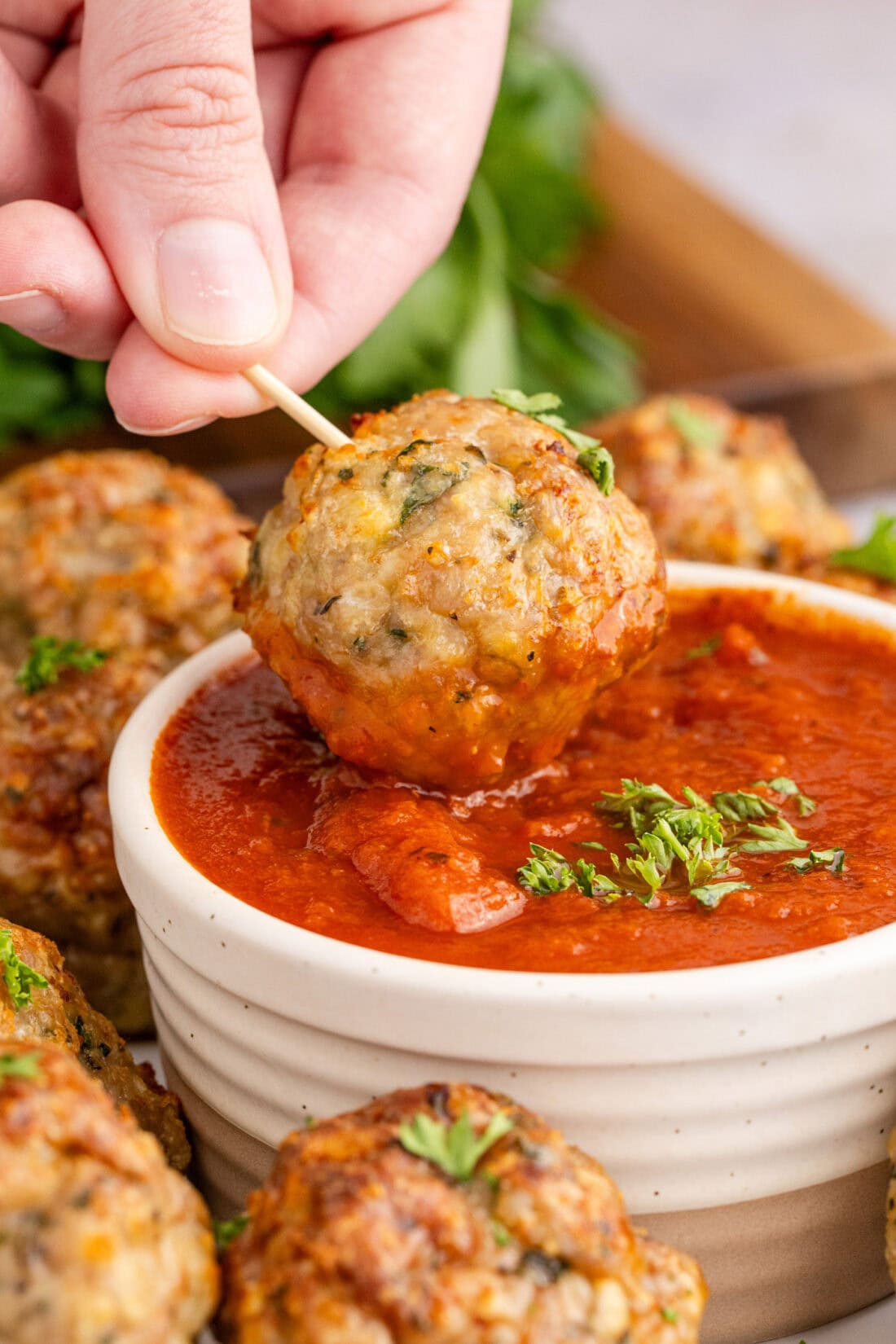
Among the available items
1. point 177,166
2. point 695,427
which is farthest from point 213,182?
point 695,427

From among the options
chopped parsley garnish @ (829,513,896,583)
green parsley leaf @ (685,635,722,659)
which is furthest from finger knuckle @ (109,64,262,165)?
chopped parsley garnish @ (829,513,896,583)

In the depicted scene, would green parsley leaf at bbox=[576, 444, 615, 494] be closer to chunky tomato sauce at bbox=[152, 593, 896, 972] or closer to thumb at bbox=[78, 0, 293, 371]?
chunky tomato sauce at bbox=[152, 593, 896, 972]

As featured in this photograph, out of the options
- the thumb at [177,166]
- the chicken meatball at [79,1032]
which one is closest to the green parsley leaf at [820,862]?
the chicken meatball at [79,1032]

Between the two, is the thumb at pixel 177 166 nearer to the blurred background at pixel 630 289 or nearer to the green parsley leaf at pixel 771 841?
the green parsley leaf at pixel 771 841

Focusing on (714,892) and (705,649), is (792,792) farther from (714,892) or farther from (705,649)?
(705,649)

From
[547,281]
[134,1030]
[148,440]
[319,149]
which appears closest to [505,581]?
[134,1030]

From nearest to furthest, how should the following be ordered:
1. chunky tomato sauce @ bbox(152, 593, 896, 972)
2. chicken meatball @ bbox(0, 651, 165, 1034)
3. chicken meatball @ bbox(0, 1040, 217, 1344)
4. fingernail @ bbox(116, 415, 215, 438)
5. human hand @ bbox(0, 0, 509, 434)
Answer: chicken meatball @ bbox(0, 1040, 217, 1344) < chunky tomato sauce @ bbox(152, 593, 896, 972) < human hand @ bbox(0, 0, 509, 434) < fingernail @ bbox(116, 415, 215, 438) < chicken meatball @ bbox(0, 651, 165, 1034)

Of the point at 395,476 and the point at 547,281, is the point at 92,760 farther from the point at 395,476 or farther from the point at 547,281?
the point at 547,281
